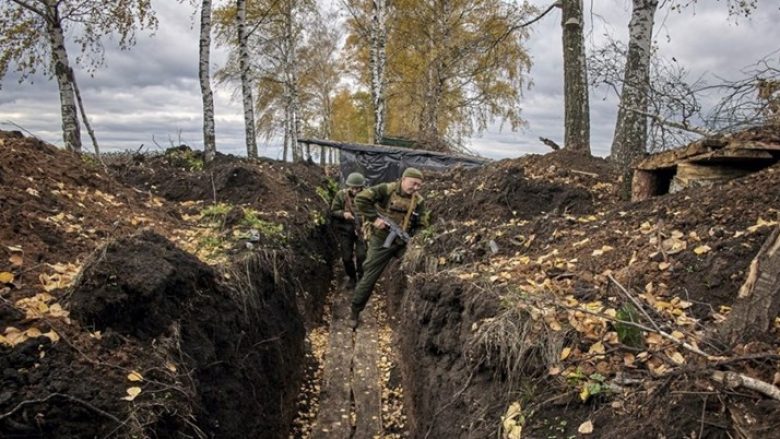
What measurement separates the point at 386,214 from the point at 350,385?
7.79ft

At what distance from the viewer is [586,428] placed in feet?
8.45

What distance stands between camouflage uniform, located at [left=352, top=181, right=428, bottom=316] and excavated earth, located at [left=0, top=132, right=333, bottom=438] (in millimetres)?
1078

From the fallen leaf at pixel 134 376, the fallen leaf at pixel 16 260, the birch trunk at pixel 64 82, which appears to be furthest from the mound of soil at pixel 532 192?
the birch trunk at pixel 64 82

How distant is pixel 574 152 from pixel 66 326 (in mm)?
8079

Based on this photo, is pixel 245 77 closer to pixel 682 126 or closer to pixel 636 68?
pixel 636 68

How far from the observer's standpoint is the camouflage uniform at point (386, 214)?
7.26 metres

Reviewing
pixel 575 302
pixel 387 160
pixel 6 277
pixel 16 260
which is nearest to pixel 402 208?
pixel 575 302

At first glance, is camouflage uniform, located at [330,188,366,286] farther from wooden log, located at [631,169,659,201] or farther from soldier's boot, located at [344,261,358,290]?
wooden log, located at [631,169,659,201]

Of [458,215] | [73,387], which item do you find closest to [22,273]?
[73,387]

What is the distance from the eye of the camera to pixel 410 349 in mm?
5836

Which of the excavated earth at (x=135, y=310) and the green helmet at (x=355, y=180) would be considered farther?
the green helmet at (x=355, y=180)

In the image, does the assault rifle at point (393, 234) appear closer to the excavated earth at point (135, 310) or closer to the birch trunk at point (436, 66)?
the excavated earth at point (135, 310)

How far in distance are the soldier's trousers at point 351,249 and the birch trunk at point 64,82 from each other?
528 centimetres

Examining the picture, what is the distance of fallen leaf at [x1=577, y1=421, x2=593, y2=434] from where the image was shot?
101 inches
